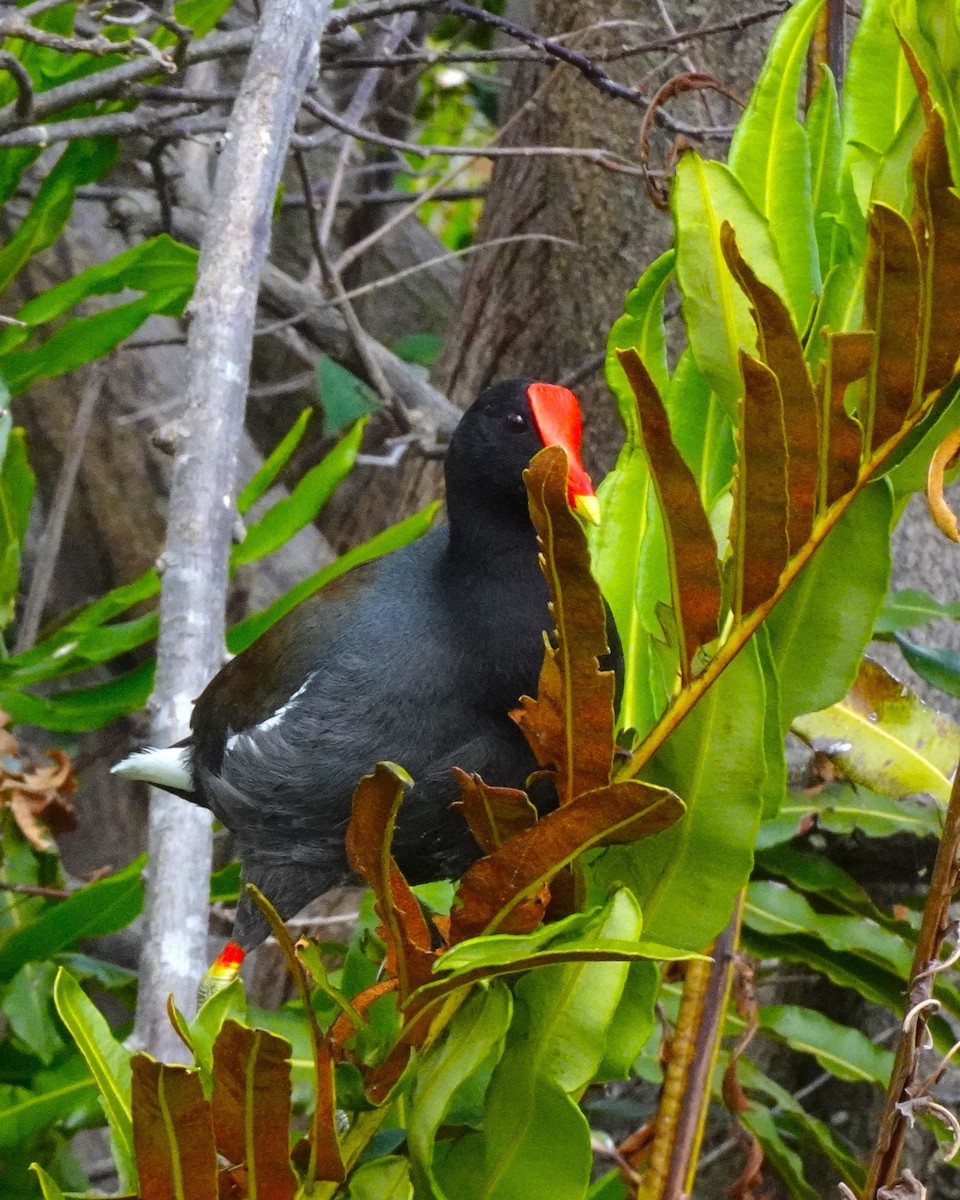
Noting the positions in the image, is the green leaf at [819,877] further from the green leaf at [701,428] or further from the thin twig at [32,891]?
the thin twig at [32,891]

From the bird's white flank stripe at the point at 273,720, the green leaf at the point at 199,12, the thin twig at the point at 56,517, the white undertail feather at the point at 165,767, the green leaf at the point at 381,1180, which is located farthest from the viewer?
the thin twig at the point at 56,517

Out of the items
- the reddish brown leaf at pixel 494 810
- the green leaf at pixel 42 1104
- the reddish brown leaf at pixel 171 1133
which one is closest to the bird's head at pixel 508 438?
the reddish brown leaf at pixel 494 810

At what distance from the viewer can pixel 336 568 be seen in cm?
178

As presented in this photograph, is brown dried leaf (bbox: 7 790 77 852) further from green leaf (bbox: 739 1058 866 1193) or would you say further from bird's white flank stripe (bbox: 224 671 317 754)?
green leaf (bbox: 739 1058 866 1193)

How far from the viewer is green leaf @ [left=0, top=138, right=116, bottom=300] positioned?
6.07 ft

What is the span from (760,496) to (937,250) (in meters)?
0.15

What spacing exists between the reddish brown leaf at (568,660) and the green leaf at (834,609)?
144 millimetres

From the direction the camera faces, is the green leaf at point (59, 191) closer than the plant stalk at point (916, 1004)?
No

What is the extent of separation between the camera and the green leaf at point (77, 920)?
1.60 metres

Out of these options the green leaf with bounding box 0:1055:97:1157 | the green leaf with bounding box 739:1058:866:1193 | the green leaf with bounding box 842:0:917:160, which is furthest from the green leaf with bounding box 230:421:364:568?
the green leaf with bounding box 842:0:917:160

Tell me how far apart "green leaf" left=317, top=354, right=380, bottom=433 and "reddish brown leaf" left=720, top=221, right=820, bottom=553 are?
1.59 meters

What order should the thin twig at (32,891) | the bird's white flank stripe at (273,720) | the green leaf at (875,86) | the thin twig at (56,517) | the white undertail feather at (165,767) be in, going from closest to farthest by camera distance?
the green leaf at (875,86), the bird's white flank stripe at (273,720), the white undertail feather at (165,767), the thin twig at (32,891), the thin twig at (56,517)

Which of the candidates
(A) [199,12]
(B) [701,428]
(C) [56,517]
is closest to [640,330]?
(B) [701,428]

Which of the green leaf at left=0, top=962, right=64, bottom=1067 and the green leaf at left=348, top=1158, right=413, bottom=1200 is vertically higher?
the green leaf at left=348, top=1158, right=413, bottom=1200
